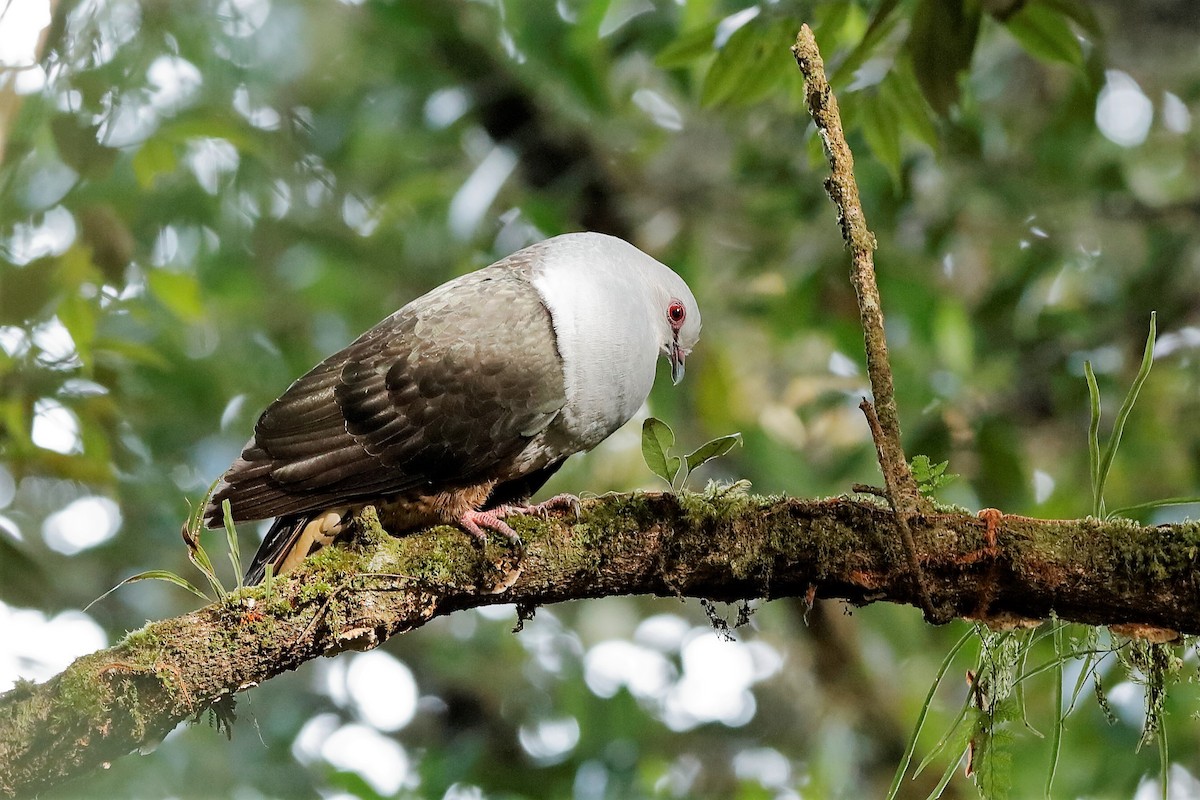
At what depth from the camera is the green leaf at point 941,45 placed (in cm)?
281

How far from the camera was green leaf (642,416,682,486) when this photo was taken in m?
2.27

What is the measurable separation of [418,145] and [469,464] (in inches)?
182

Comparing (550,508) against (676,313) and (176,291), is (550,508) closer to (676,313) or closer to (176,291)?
(676,313)

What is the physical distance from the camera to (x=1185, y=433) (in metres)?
5.54

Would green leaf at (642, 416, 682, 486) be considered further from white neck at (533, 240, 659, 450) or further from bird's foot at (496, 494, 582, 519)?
white neck at (533, 240, 659, 450)

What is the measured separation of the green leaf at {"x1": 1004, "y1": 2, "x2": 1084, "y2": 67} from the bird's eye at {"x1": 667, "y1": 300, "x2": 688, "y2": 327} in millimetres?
1213

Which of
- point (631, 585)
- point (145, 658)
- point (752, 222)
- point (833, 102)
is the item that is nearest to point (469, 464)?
point (631, 585)

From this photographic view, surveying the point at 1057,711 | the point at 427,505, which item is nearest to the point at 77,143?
the point at 427,505

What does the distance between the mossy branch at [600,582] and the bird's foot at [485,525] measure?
3cm

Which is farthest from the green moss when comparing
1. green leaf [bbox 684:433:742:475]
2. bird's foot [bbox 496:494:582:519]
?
green leaf [bbox 684:433:742:475]

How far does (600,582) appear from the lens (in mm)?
2209

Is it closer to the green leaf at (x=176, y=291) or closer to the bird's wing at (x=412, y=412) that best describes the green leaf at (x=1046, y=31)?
the bird's wing at (x=412, y=412)

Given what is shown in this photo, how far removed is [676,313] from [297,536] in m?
1.31

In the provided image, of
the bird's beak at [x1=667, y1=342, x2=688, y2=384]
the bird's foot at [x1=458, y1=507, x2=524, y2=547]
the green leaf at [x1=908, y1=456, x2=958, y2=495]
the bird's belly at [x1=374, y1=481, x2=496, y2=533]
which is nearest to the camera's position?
the green leaf at [x1=908, y1=456, x2=958, y2=495]
